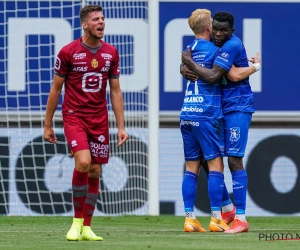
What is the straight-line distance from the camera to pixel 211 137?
873 cm

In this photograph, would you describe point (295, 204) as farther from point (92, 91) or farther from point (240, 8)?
point (92, 91)

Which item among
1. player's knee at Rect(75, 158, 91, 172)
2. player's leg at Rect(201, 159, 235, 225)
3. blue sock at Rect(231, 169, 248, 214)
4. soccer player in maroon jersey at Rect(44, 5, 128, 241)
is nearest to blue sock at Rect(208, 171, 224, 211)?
blue sock at Rect(231, 169, 248, 214)

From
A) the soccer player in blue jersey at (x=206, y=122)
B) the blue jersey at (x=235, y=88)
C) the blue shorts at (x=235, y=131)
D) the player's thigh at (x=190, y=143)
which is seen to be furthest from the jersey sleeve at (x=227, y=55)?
the player's thigh at (x=190, y=143)

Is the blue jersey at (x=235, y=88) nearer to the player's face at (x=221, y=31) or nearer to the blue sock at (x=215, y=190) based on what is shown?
the player's face at (x=221, y=31)

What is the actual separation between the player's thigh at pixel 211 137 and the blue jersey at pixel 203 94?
59mm

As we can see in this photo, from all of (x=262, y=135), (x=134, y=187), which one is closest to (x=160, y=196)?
(x=134, y=187)

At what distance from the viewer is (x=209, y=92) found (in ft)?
28.7

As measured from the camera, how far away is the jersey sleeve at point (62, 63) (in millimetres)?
8055

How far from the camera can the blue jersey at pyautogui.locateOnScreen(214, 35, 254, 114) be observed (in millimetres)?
8648

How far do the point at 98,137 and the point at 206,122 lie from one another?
1075 mm

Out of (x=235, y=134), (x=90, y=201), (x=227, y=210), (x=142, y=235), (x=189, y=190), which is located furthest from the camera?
(x=227, y=210)

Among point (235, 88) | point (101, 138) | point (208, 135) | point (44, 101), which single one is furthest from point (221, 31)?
point (44, 101)

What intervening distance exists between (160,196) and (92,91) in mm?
5154

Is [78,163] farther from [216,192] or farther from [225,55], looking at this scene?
[225,55]
